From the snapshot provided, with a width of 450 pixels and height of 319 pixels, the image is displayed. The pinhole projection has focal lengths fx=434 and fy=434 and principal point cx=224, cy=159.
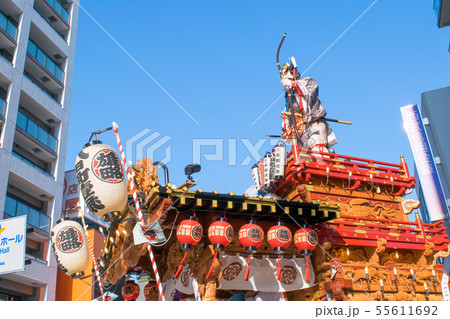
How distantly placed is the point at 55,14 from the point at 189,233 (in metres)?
29.9

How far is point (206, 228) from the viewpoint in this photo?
1182cm

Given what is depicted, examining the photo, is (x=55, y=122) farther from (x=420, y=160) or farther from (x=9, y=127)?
(x=420, y=160)

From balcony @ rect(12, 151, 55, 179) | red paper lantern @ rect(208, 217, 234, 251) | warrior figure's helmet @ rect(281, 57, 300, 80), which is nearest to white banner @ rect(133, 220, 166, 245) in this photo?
red paper lantern @ rect(208, 217, 234, 251)

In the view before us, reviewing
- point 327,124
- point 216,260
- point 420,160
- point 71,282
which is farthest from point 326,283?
point 420,160

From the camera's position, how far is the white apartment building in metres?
26.1

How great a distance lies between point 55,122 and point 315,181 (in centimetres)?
2373

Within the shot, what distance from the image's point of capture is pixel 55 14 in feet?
113

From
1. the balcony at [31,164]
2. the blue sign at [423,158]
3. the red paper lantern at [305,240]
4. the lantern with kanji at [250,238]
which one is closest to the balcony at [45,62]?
the balcony at [31,164]

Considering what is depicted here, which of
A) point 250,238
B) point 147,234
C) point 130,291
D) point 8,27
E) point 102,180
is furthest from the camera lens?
point 8,27

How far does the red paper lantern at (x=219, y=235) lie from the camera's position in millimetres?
11008

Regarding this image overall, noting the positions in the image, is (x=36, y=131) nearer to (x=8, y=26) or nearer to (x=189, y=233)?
(x=8, y=26)

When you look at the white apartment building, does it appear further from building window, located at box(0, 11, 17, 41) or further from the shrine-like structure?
the shrine-like structure

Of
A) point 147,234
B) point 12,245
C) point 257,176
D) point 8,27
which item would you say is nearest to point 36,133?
point 8,27

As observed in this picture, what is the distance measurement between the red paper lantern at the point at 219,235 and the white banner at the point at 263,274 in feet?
3.05
